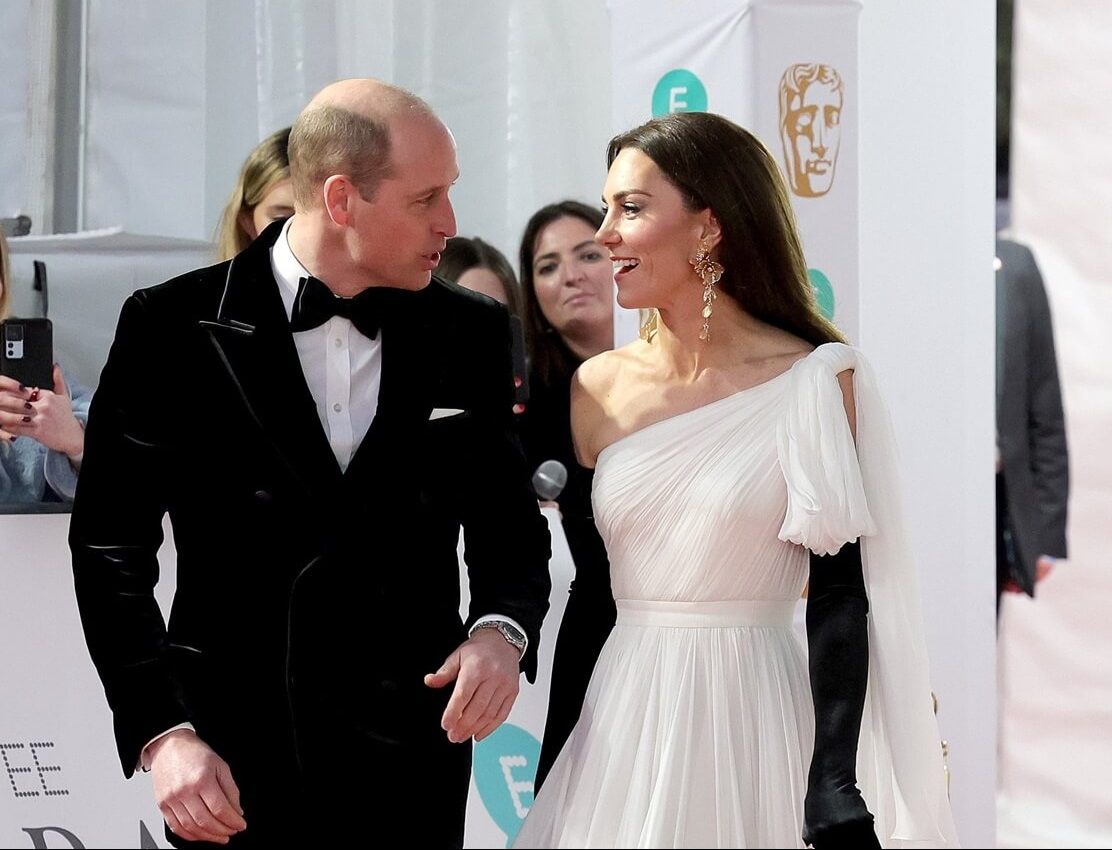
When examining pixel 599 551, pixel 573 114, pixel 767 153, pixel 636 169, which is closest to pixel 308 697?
pixel 599 551

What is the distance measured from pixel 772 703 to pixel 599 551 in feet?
1.45

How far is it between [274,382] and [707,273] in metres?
0.83

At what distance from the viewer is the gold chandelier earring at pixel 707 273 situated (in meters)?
2.75

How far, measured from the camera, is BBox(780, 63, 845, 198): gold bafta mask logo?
3.67m

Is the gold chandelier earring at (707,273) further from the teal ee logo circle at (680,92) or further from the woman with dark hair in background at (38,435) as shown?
the woman with dark hair in background at (38,435)

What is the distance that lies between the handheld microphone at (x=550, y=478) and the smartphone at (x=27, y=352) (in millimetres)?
1144

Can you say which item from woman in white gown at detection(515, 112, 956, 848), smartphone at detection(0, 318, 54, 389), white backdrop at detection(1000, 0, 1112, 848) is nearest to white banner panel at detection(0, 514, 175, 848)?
smartphone at detection(0, 318, 54, 389)

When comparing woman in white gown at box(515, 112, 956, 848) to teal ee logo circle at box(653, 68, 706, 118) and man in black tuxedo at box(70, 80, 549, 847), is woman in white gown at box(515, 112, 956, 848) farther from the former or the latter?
teal ee logo circle at box(653, 68, 706, 118)

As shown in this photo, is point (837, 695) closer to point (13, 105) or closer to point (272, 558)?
point (272, 558)

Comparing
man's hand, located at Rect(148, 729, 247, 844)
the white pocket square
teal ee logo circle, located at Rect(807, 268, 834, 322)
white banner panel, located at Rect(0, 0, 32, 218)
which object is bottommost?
man's hand, located at Rect(148, 729, 247, 844)

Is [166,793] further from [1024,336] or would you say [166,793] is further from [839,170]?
[1024,336]

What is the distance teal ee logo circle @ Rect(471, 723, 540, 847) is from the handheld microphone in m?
0.65

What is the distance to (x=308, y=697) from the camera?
248 centimetres

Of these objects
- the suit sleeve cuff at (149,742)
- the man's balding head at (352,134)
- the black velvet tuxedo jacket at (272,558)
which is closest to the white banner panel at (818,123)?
the man's balding head at (352,134)
